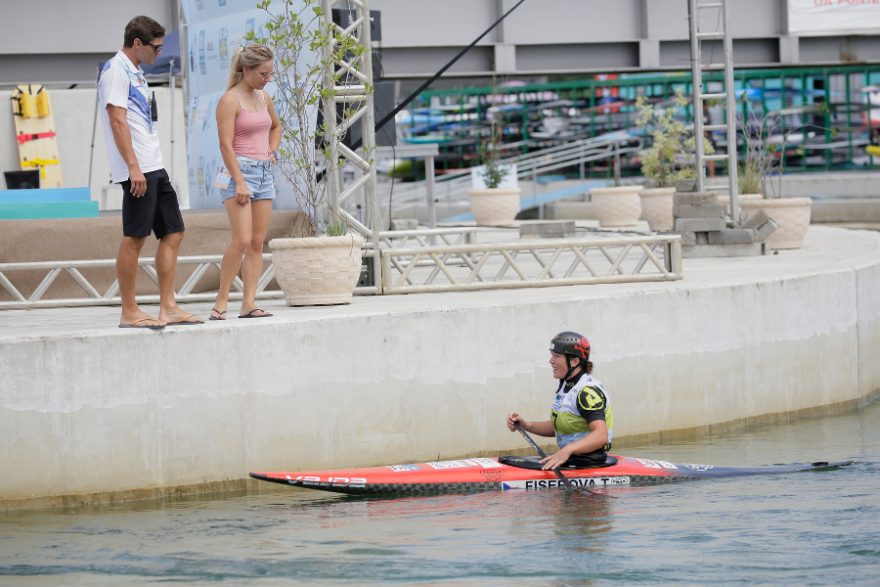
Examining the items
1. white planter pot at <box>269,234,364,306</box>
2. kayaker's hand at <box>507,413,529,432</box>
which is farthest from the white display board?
kayaker's hand at <box>507,413,529,432</box>

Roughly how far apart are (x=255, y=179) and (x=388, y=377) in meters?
1.85

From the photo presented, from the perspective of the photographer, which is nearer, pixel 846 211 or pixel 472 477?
pixel 472 477

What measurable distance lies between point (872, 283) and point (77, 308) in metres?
7.83


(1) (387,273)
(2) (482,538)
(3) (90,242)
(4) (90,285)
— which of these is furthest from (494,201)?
(2) (482,538)

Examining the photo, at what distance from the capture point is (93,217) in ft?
48.0

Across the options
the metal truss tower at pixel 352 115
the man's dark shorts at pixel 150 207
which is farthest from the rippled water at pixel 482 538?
the metal truss tower at pixel 352 115

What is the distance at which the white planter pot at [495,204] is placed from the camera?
3022cm

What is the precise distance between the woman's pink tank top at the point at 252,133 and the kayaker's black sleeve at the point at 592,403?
3224mm

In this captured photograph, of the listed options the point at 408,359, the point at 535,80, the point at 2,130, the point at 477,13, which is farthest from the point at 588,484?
the point at 535,80

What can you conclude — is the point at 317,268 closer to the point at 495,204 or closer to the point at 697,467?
the point at 697,467

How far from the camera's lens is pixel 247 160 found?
1185cm

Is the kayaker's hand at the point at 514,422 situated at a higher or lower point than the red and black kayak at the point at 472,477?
higher

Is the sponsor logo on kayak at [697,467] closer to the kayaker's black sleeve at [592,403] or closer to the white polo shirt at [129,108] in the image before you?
the kayaker's black sleeve at [592,403]

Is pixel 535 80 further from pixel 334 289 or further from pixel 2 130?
pixel 334 289
